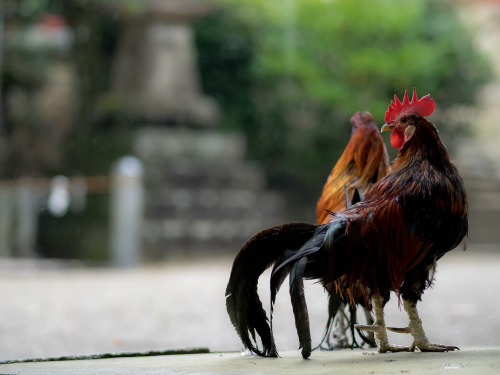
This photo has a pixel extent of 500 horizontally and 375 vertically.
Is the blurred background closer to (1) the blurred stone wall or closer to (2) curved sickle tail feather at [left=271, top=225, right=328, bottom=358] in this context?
(1) the blurred stone wall

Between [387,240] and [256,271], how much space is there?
0.57 meters

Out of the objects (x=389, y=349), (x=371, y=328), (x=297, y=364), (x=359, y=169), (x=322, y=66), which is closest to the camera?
(x=297, y=364)

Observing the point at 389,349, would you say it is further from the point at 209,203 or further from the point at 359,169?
the point at 209,203

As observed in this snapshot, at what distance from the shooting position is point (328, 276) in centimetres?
311

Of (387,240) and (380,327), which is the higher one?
(387,240)

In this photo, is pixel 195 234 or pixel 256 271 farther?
pixel 195 234

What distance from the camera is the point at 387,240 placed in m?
3.07

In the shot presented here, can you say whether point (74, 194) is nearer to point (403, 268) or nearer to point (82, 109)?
point (82, 109)

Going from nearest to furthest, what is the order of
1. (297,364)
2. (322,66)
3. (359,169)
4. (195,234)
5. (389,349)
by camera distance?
(297,364)
(389,349)
(359,169)
(195,234)
(322,66)

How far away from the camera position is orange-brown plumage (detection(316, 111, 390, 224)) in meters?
4.00

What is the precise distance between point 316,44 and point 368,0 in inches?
73.1

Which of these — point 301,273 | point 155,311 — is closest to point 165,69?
point 155,311

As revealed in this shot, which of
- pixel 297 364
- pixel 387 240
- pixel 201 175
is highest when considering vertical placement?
pixel 201 175

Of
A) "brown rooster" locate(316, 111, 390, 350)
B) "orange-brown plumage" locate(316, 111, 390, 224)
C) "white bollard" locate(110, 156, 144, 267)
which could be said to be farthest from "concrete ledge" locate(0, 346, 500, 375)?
"white bollard" locate(110, 156, 144, 267)
